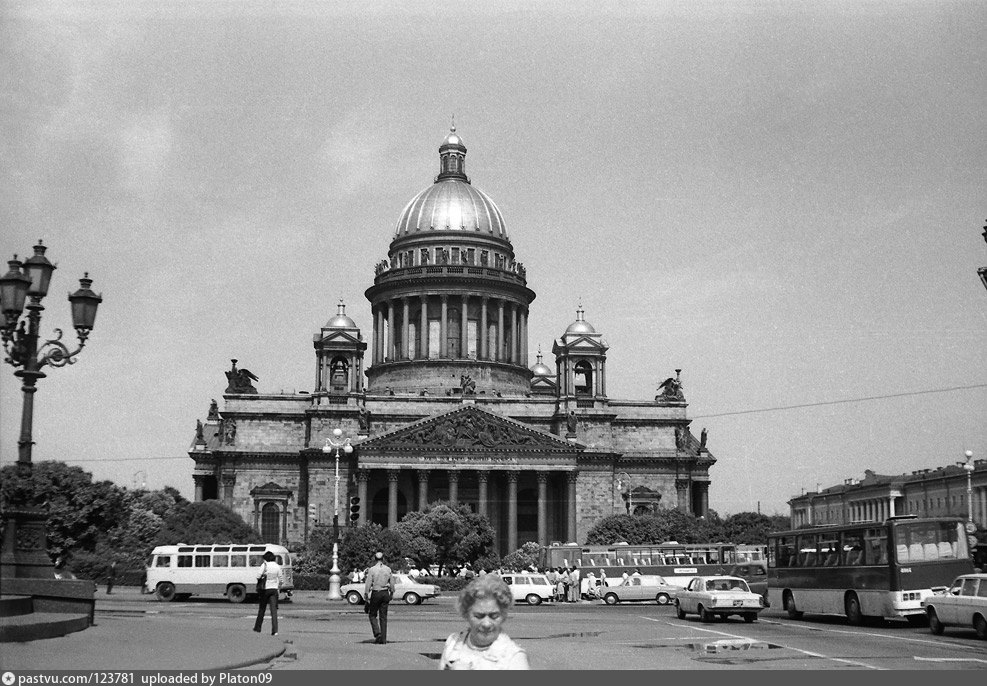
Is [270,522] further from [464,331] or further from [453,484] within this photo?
[464,331]

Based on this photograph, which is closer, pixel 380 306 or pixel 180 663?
pixel 180 663

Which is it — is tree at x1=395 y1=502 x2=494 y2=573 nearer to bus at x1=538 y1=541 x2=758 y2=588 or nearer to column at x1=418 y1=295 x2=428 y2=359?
bus at x1=538 y1=541 x2=758 y2=588

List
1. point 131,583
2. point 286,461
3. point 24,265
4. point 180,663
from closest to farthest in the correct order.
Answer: point 180,663 → point 24,265 → point 131,583 → point 286,461

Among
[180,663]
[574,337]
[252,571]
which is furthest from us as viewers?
[574,337]

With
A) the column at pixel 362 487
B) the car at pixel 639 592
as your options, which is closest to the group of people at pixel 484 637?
the car at pixel 639 592

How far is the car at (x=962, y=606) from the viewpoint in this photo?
25406mm

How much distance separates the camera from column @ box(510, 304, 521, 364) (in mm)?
106938

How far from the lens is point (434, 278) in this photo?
105312mm

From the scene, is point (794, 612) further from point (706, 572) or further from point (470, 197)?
point (470, 197)

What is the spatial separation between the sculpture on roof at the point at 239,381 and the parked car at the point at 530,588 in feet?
164

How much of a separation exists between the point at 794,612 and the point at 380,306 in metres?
75.4

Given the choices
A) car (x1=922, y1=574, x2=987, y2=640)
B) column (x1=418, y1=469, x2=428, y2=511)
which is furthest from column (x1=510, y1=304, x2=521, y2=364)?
car (x1=922, y1=574, x2=987, y2=640)

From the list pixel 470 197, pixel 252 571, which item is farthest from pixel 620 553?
pixel 470 197

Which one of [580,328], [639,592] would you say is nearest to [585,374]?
[580,328]
